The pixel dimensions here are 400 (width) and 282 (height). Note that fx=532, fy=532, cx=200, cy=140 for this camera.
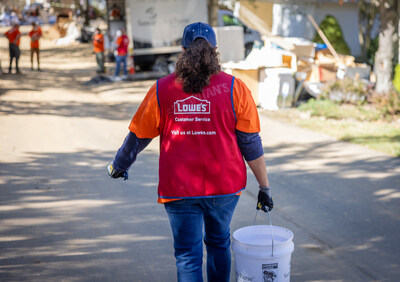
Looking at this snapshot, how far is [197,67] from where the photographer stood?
305cm

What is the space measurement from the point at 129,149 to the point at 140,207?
2969 millimetres

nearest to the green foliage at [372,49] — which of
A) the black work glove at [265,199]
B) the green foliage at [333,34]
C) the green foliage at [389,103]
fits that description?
the green foliage at [333,34]

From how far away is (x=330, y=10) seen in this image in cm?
2547

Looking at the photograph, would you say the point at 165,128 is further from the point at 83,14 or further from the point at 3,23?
the point at 3,23

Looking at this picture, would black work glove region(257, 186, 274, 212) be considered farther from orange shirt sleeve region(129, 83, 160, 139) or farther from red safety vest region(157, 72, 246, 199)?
orange shirt sleeve region(129, 83, 160, 139)

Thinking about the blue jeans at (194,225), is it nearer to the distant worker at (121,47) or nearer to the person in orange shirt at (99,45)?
the distant worker at (121,47)

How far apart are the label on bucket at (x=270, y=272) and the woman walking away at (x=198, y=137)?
0.37 m

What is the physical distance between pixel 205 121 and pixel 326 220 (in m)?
3.17

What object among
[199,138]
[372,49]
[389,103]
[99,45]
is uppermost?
[99,45]

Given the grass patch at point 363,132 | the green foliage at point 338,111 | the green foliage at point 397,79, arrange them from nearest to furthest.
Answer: the grass patch at point 363,132
the green foliage at point 338,111
the green foliage at point 397,79

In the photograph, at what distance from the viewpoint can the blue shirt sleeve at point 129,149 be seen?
329 cm

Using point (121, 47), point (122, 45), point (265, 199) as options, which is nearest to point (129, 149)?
point (265, 199)

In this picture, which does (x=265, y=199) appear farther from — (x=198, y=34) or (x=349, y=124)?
(x=349, y=124)

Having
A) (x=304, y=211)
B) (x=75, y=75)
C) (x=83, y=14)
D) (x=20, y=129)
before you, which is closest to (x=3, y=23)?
(x=83, y=14)
